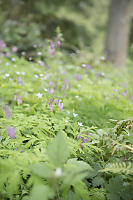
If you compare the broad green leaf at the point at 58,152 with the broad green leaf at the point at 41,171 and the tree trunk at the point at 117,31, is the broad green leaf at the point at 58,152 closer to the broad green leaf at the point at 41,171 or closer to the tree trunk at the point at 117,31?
the broad green leaf at the point at 41,171

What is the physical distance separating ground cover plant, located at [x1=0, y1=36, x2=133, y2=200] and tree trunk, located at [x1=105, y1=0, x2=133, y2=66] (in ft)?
13.3

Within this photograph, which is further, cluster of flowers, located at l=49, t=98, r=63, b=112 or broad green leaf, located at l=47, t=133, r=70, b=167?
cluster of flowers, located at l=49, t=98, r=63, b=112

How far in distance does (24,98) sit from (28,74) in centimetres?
94

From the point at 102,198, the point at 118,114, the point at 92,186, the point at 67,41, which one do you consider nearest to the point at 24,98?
the point at 118,114

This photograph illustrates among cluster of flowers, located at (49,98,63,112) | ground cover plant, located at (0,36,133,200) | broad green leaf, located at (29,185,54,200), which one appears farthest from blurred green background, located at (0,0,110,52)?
broad green leaf, located at (29,185,54,200)

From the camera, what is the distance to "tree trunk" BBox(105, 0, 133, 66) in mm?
7504

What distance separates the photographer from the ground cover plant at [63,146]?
4.10 feet

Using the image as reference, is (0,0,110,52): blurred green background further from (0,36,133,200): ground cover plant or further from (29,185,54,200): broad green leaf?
(29,185,54,200): broad green leaf

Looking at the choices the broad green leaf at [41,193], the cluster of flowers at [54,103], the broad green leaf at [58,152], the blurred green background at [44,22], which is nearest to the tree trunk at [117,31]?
the blurred green background at [44,22]

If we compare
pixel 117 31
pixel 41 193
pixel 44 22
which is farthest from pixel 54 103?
pixel 44 22

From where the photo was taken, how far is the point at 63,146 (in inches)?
49.8

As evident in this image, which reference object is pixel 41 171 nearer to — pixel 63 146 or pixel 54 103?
pixel 63 146

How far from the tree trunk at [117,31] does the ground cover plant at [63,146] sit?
4.07m

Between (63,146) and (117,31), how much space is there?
7276 mm
